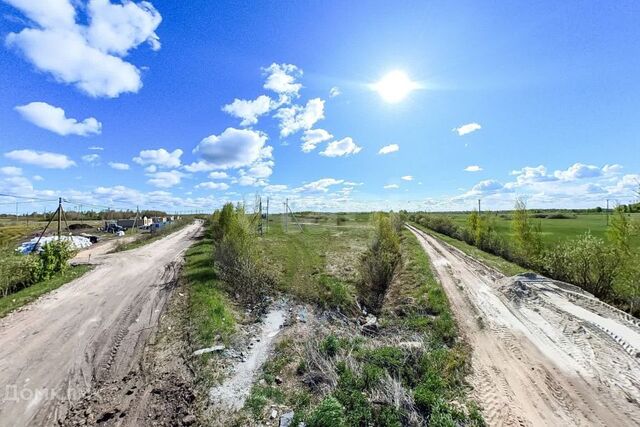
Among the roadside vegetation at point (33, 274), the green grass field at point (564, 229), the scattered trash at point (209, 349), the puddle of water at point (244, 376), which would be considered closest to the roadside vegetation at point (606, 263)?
the green grass field at point (564, 229)

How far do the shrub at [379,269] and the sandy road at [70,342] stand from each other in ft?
30.0

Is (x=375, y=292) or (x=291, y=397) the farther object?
(x=375, y=292)

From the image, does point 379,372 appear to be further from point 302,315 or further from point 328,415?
point 302,315

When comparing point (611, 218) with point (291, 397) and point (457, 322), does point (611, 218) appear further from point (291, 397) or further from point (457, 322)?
point (291, 397)

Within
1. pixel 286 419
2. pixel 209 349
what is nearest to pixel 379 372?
pixel 286 419

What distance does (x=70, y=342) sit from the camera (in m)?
8.33

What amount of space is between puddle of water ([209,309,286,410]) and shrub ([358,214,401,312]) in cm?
517

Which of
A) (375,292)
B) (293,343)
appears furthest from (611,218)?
(293,343)

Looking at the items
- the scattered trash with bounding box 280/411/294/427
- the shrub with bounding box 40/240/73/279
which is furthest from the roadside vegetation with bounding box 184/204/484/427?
the shrub with bounding box 40/240/73/279

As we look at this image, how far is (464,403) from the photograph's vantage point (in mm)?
5926

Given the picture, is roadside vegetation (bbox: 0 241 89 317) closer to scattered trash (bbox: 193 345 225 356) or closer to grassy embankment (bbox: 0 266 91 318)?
grassy embankment (bbox: 0 266 91 318)

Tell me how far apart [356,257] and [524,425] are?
16.9 meters

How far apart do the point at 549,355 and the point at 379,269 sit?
8.90 meters

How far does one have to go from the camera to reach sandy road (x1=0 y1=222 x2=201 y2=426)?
596 cm
